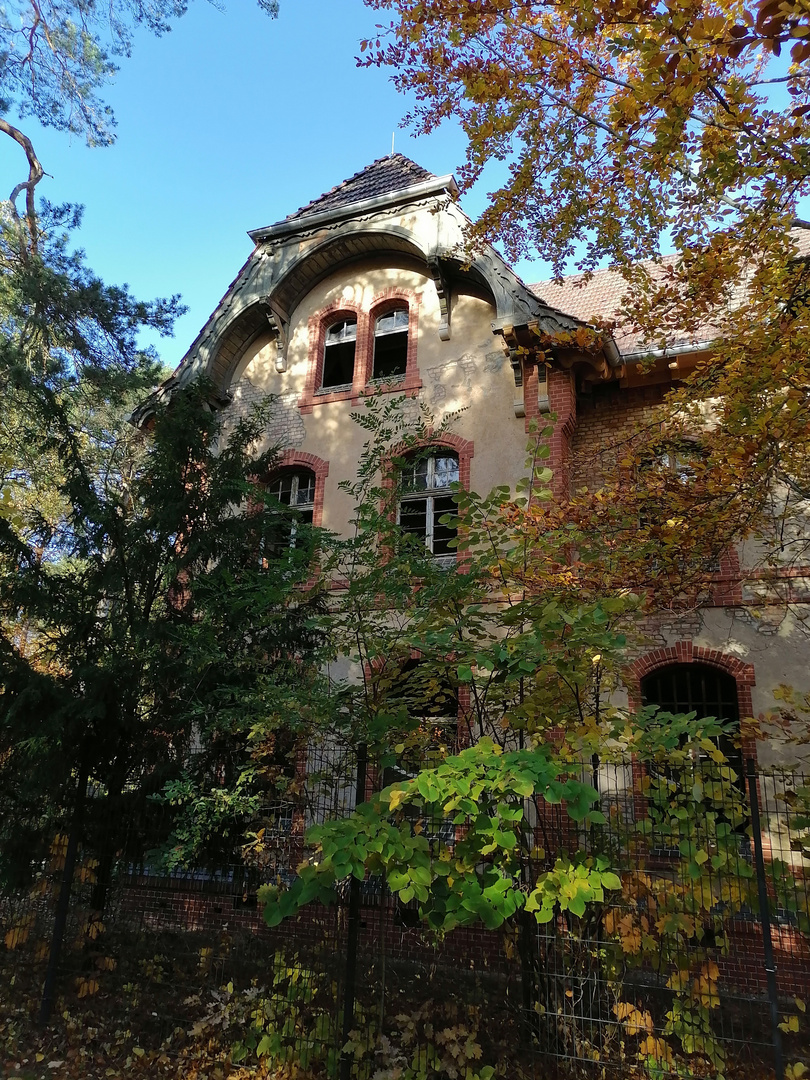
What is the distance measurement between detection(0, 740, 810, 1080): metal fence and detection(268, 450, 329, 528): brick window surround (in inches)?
236

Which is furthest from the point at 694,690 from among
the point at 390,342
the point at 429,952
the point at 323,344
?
the point at 323,344

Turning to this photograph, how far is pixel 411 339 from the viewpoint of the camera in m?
12.2

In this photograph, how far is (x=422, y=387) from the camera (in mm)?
11773

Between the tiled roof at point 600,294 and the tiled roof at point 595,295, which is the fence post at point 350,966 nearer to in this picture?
the tiled roof at point 600,294

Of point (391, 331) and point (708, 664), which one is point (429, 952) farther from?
point (391, 331)

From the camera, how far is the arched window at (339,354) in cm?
1334

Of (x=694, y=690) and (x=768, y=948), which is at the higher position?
(x=694, y=690)

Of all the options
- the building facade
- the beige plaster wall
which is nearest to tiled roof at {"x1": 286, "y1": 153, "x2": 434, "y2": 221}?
the building facade

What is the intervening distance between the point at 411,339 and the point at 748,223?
6887mm

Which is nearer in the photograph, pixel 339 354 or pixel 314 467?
pixel 314 467

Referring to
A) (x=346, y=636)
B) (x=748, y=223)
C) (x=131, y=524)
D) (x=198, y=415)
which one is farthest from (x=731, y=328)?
(x=131, y=524)

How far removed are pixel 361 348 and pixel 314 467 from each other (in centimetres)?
234

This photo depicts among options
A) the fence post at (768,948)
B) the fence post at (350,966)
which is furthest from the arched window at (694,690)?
the fence post at (350,966)

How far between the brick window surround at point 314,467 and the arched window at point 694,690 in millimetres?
5589
